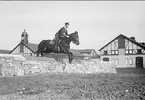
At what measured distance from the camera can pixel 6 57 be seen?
10.2m

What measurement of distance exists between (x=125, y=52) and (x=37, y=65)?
34030 millimetres

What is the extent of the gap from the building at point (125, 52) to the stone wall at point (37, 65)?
26.4 meters

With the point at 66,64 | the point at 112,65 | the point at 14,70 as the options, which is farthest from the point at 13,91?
the point at 112,65

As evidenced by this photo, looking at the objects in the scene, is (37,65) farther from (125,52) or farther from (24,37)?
(24,37)

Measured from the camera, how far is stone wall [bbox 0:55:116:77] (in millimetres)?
10142

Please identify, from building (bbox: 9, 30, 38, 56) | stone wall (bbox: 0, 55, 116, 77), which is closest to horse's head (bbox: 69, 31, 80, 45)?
stone wall (bbox: 0, 55, 116, 77)

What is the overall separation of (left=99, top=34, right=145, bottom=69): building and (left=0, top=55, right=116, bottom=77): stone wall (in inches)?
1038

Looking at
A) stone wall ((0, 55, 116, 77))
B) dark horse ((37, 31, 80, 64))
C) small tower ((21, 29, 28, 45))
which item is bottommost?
stone wall ((0, 55, 116, 77))

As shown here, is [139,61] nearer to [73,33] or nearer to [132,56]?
[132,56]

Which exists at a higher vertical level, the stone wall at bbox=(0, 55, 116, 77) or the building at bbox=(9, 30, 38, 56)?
the building at bbox=(9, 30, 38, 56)

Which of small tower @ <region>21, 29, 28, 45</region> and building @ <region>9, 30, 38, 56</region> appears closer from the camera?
building @ <region>9, 30, 38, 56</region>

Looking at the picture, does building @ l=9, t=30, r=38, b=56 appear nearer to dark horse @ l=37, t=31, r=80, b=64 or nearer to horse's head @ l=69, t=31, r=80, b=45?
dark horse @ l=37, t=31, r=80, b=64

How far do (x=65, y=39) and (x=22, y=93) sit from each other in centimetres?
883

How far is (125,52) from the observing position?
43.4 metres
